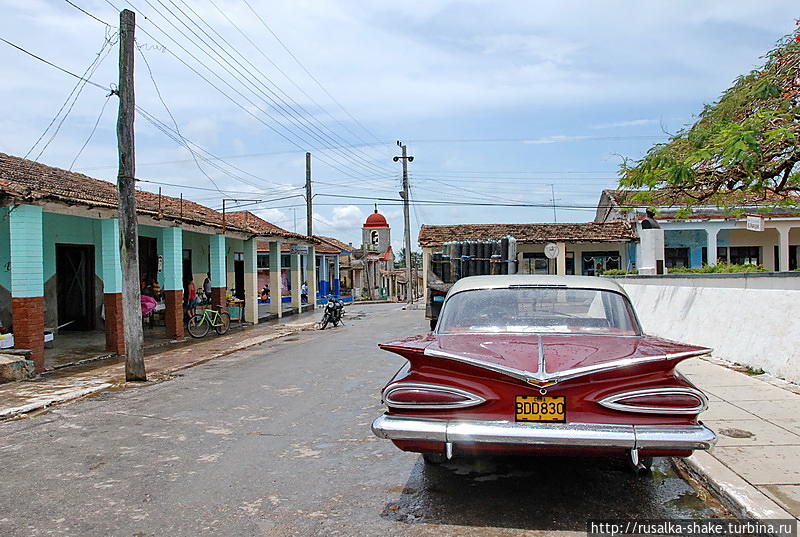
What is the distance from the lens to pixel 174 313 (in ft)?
56.0

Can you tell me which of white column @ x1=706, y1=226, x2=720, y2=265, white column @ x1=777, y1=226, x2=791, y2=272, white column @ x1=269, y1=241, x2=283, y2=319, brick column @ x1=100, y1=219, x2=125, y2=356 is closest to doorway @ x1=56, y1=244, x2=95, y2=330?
brick column @ x1=100, y1=219, x2=125, y2=356

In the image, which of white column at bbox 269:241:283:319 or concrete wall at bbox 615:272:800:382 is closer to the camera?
concrete wall at bbox 615:272:800:382

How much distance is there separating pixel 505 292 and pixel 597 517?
223 cm

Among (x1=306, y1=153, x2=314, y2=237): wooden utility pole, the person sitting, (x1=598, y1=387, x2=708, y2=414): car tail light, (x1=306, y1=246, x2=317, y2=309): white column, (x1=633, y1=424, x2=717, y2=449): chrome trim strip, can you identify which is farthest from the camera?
(x1=306, y1=153, x2=314, y2=237): wooden utility pole

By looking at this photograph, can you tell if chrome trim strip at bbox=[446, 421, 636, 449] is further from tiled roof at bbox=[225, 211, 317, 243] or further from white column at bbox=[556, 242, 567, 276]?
white column at bbox=[556, 242, 567, 276]

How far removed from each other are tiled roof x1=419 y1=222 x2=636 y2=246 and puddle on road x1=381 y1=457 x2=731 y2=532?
2459cm

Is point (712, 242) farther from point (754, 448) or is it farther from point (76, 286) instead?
point (754, 448)

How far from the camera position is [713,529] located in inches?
167

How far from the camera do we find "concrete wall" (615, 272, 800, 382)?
870 centimetres

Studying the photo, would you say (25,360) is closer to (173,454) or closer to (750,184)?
(173,454)

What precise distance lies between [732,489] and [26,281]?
431 inches

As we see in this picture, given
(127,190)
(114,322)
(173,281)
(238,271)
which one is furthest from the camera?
(238,271)

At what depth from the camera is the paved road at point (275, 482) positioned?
4375mm

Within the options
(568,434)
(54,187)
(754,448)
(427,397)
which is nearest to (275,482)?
(427,397)
